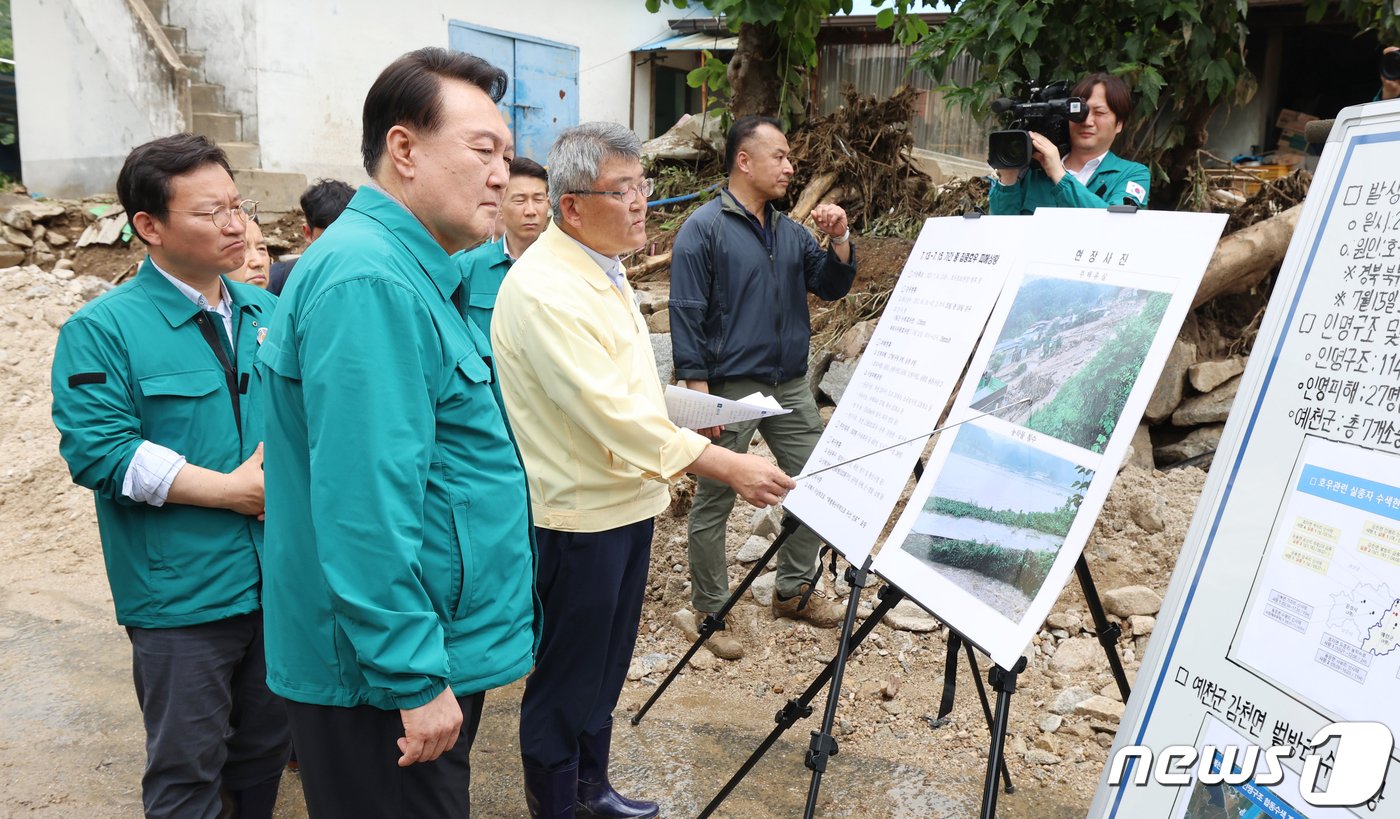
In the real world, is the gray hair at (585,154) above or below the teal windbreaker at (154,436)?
above

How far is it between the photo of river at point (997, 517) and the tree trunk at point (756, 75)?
228 inches

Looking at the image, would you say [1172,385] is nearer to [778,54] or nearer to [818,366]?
[818,366]

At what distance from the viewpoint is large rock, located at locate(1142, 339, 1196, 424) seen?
5398mm

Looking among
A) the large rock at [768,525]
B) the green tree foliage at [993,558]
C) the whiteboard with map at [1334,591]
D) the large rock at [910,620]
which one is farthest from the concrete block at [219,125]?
the whiteboard with map at [1334,591]

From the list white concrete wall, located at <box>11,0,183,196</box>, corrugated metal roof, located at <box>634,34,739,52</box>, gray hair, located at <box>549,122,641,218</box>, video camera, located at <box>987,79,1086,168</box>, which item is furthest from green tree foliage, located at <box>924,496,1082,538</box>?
corrugated metal roof, located at <box>634,34,739,52</box>

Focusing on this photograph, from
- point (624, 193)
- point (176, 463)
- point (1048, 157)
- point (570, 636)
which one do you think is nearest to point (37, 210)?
point (176, 463)

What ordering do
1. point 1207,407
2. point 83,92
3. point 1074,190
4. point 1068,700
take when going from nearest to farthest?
point 1074,190 < point 1068,700 < point 1207,407 < point 83,92

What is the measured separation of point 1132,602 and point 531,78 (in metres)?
9.90

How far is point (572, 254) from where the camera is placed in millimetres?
2602

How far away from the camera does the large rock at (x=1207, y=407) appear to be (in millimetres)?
5371

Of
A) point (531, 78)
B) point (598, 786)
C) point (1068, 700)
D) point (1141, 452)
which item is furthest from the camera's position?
point (531, 78)

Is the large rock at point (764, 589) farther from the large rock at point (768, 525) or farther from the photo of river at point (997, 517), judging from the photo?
the photo of river at point (997, 517)

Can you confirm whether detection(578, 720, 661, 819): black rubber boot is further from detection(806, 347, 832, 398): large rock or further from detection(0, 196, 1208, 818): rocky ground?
detection(806, 347, 832, 398): large rock

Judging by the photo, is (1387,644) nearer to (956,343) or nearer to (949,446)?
(949,446)
